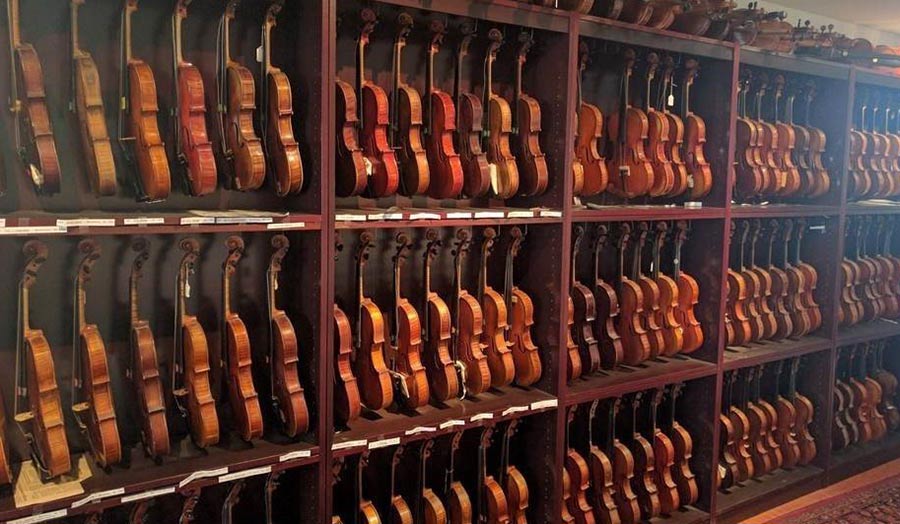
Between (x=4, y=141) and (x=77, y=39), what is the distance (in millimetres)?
399

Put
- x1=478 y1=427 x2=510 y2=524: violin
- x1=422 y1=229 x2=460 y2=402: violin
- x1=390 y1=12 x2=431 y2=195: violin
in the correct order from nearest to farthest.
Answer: x1=390 y1=12 x2=431 y2=195: violin < x1=422 y1=229 x2=460 y2=402: violin < x1=478 y1=427 x2=510 y2=524: violin

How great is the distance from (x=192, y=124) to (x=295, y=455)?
1.16 metres

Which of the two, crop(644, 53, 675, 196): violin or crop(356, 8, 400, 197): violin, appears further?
crop(644, 53, 675, 196): violin

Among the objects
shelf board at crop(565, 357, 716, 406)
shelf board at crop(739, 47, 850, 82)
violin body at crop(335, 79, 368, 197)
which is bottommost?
shelf board at crop(565, 357, 716, 406)

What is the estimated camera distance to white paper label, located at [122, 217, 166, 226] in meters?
2.39

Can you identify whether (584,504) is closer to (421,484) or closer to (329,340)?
(421,484)

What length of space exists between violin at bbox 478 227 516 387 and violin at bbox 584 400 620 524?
58 centimetres

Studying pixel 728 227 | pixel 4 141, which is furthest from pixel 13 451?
pixel 728 227

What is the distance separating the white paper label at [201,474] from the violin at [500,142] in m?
1.54

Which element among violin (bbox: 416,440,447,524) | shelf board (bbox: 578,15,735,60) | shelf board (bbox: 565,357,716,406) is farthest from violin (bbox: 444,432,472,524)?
shelf board (bbox: 578,15,735,60)

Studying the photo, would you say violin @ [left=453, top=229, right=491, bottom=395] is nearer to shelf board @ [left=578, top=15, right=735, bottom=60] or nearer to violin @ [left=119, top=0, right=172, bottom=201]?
shelf board @ [left=578, top=15, right=735, bottom=60]

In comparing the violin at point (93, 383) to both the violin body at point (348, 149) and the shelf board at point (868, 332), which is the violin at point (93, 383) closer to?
the violin body at point (348, 149)

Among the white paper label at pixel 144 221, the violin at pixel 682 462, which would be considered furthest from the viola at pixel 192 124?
the violin at pixel 682 462

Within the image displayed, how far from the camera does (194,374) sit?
2.63 m
